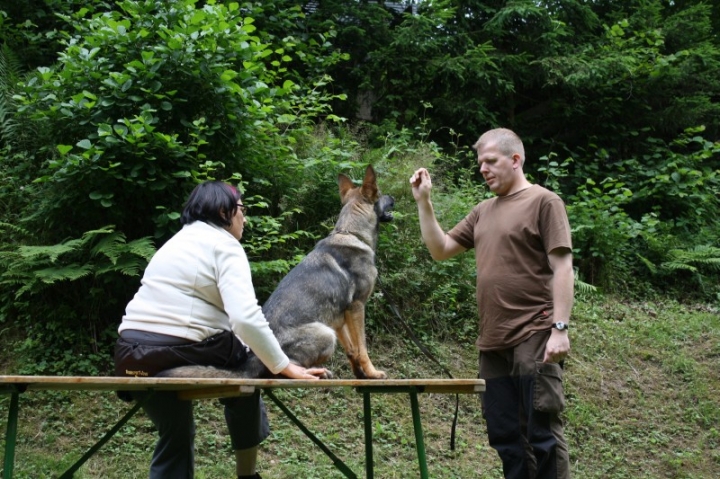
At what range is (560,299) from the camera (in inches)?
145

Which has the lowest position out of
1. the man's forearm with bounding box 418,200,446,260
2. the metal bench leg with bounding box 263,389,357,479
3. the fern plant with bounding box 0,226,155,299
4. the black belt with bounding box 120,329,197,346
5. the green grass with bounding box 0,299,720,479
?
the green grass with bounding box 0,299,720,479

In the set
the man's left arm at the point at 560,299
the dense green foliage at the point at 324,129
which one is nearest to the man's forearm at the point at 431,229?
the man's left arm at the point at 560,299

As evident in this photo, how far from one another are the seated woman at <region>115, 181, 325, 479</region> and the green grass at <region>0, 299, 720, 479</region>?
217cm

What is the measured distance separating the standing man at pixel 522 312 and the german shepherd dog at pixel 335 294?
0.99 m

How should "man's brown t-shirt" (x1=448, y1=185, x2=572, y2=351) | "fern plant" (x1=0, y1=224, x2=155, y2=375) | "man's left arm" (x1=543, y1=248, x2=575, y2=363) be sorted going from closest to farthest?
"man's left arm" (x1=543, y1=248, x2=575, y2=363) < "man's brown t-shirt" (x1=448, y1=185, x2=572, y2=351) < "fern plant" (x1=0, y1=224, x2=155, y2=375)

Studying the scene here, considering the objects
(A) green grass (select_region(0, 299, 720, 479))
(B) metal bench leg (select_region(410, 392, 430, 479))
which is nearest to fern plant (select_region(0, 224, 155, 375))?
(A) green grass (select_region(0, 299, 720, 479))

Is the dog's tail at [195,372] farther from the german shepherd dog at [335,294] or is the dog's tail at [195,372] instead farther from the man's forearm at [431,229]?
the man's forearm at [431,229]

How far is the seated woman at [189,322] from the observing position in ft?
10.4

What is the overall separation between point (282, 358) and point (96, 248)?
349cm

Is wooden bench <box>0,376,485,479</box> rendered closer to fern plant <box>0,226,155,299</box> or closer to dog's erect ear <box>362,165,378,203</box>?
dog's erect ear <box>362,165,378,203</box>

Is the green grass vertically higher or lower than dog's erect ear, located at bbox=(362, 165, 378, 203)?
lower

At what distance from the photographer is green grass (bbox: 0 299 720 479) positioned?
5.54 metres

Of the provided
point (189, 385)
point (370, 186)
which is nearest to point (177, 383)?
point (189, 385)

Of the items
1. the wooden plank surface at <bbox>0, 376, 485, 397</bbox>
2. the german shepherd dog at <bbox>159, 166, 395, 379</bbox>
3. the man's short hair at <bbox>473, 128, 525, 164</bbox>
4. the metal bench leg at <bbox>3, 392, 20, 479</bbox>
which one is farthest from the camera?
the german shepherd dog at <bbox>159, 166, 395, 379</bbox>
